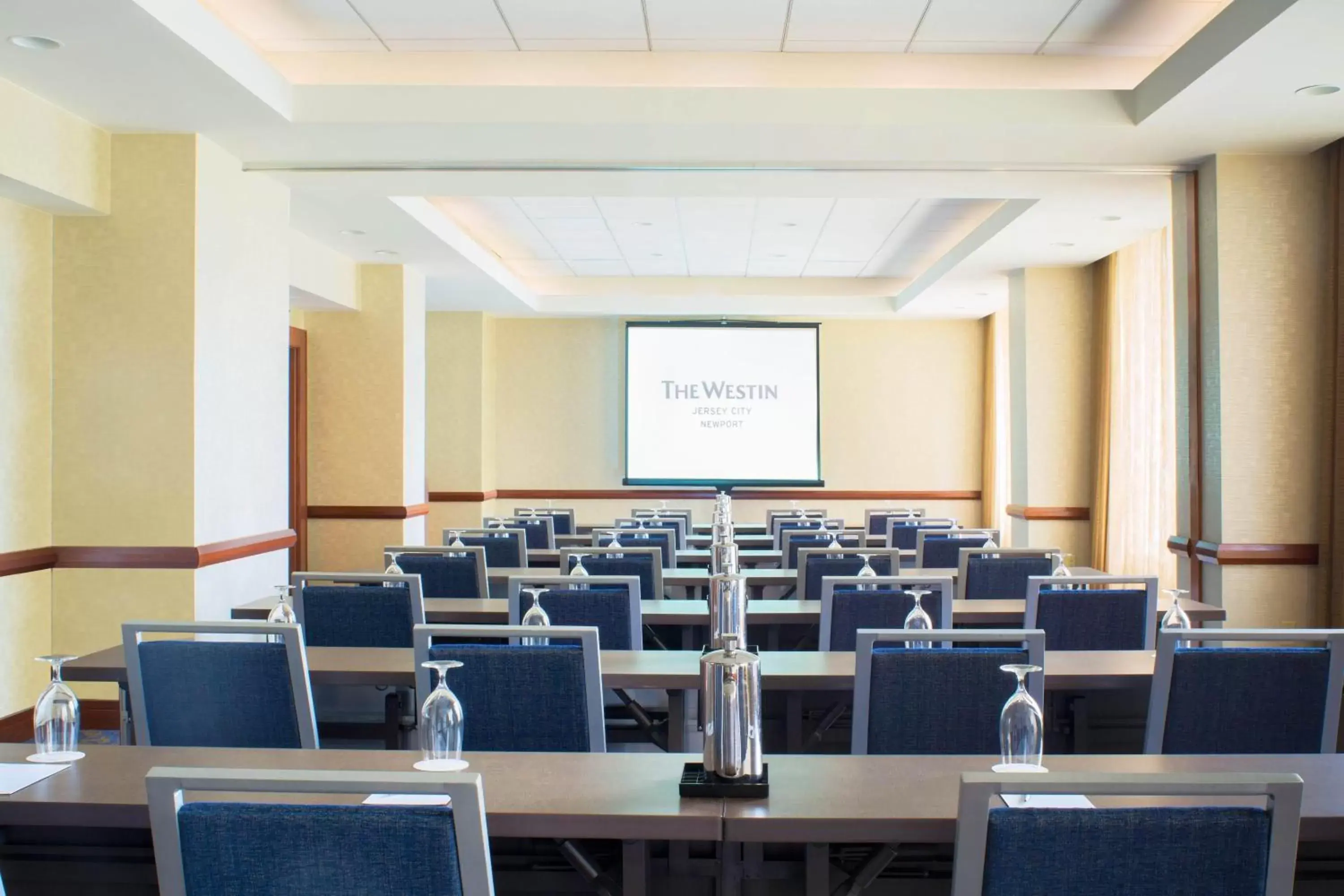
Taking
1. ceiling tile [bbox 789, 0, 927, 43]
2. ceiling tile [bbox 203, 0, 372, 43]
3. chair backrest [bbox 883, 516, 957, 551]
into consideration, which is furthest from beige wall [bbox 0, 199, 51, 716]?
chair backrest [bbox 883, 516, 957, 551]

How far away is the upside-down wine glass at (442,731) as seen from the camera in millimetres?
1920

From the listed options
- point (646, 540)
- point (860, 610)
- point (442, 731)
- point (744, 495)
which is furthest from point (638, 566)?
point (744, 495)

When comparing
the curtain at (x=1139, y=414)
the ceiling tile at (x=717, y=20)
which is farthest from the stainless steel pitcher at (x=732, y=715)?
the curtain at (x=1139, y=414)

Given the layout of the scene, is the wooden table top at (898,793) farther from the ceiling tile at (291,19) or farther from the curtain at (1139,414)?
the curtain at (1139,414)

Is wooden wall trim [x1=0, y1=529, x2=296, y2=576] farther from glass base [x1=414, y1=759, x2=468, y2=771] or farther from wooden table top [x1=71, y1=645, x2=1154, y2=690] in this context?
glass base [x1=414, y1=759, x2=468, y2=771]

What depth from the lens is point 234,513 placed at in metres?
6.04

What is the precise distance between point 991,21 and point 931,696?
3.88 metres

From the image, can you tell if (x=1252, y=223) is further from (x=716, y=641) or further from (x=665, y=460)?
(x=665, y=460)

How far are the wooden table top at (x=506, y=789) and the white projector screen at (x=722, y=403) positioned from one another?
10943 millimetres

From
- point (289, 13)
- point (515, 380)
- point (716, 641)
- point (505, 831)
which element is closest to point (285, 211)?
point (289, 13)

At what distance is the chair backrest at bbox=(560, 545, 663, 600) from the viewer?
4586 mm

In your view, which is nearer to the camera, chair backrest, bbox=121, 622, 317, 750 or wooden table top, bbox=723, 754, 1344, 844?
wooden table top, bbox=723, 754, 1344, 844

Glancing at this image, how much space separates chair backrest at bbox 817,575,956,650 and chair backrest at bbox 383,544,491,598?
5.34 ft

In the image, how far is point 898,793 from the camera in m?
1.82
